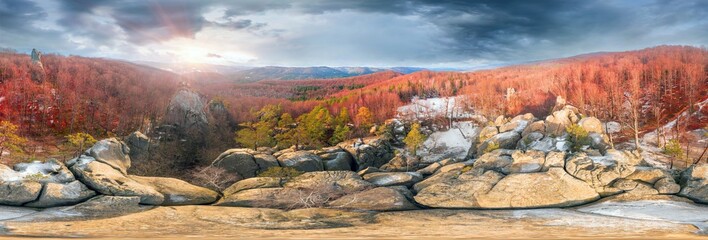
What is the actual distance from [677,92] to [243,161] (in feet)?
333

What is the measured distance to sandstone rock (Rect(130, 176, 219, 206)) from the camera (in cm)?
4456

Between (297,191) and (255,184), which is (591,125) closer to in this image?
(297,191)

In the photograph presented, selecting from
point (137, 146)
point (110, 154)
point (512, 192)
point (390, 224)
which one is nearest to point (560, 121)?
point (512, 192)

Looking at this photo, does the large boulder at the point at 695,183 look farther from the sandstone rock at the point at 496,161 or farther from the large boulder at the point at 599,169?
the sandstone rock at the point at 496,161

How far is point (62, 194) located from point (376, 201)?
2708 centimetres

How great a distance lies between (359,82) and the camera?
193 meters

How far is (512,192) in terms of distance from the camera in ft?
140

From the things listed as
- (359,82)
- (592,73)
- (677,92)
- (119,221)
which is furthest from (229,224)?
(359,82)

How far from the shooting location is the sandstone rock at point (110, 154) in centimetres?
4859

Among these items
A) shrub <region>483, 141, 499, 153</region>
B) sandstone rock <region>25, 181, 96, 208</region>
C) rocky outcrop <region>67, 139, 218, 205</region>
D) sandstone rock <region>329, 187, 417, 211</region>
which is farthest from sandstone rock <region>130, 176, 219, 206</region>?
shrub <region>483, 141, 499, 153</region>

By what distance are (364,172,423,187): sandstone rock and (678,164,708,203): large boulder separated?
25461 millimetres

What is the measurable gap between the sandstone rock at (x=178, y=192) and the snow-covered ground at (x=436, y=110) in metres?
70.1

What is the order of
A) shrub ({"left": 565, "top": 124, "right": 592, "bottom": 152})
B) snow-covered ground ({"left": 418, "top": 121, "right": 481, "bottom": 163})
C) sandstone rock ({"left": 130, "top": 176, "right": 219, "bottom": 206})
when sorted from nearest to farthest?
1. sandstone rock ({"left": 130, "top": 176, "right": 219, "bottom": 206})
2. shrub ({"left": 565, "top": 124, "right": 592, "bottom": 152})
3. snow-covered ground ({"left": 418, "top": 121, "right": 481, "bottom": 163})

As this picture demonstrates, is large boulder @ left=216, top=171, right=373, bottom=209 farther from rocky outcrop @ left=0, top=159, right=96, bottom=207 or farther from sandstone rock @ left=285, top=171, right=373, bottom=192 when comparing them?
rocky outcrop @ left=0, top=159, right=96, bottom=207
